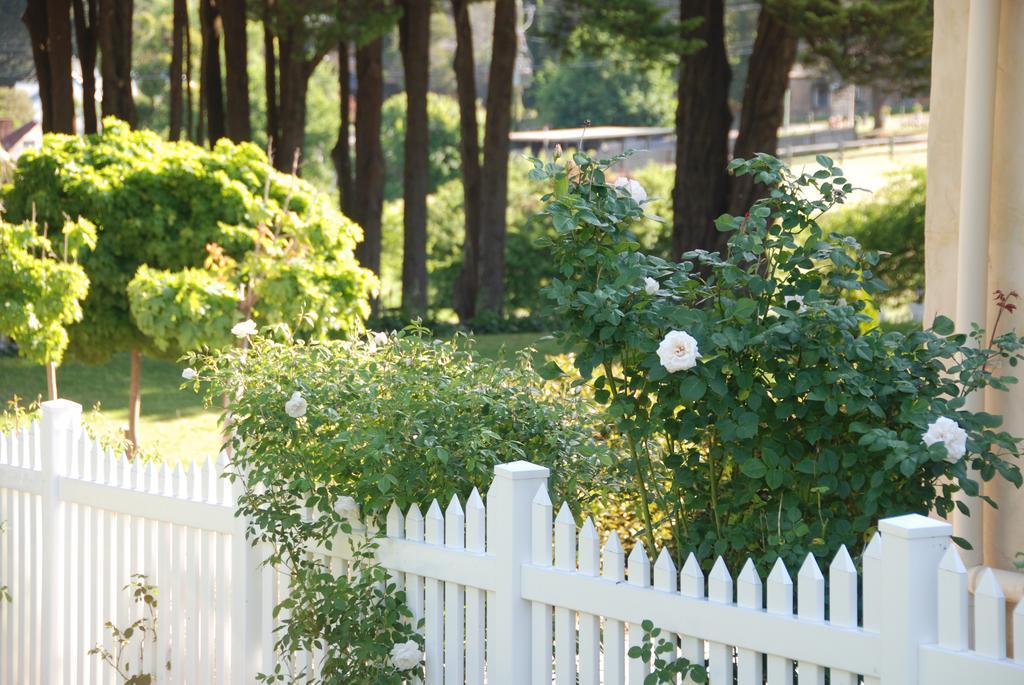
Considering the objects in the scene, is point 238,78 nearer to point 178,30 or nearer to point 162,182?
point 178,30

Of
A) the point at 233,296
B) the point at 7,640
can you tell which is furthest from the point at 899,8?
the point at 7,640

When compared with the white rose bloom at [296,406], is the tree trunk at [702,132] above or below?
above

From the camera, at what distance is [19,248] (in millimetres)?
8016

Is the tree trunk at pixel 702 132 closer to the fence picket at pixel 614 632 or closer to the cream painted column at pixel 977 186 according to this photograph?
the cream painted column at pixel 977 186

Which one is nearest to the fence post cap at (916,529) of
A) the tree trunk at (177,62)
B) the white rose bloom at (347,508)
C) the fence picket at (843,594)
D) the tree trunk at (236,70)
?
the fence picket at (843,594)

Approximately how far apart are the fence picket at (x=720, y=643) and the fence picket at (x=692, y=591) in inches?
1.3

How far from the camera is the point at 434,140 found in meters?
52.7

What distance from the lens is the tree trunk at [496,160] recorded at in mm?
19031

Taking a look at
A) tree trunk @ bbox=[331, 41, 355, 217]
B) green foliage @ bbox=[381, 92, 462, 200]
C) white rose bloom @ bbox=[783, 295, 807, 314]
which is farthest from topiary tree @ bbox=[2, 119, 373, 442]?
green foliage @ bbox=[381, 92, 462, 200]

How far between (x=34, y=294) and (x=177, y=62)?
13921mm

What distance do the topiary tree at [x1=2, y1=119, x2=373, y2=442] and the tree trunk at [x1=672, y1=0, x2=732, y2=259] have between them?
8.19 m

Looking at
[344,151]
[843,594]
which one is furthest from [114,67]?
[843,594]

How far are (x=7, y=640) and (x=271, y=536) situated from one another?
206 centimetres

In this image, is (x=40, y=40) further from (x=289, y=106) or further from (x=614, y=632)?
(x=614, y=632)
